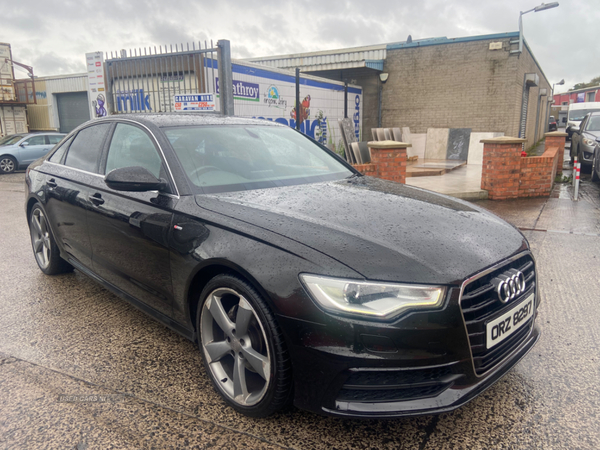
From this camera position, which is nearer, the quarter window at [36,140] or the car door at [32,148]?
the car door at [32,148]

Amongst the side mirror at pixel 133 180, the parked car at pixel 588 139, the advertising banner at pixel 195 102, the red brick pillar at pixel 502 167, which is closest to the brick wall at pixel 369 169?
the red brick pillar at pixel 502 167

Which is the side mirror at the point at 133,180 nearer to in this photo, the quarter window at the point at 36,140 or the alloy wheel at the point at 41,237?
the alloy wheel at the point at 41,237

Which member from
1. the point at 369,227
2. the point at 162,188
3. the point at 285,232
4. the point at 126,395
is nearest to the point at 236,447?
the point at 126,395

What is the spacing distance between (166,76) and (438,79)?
10.2 metres

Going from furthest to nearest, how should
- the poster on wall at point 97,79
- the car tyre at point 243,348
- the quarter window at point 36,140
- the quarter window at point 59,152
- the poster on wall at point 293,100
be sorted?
the quarter window at point 36,140 → the poster on wall at point 293,100 → the poster on wall at point 97,79 → the quarter window at point 59,152 → the car tyre at point 243,348

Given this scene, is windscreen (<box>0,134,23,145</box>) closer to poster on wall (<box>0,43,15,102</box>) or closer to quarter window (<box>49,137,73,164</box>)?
poster on wall (<box>0,43,15,102</box>)

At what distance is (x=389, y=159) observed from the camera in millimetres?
8031

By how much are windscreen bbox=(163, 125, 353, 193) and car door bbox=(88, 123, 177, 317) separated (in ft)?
0.65

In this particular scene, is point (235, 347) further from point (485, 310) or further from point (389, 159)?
point (389, 159)

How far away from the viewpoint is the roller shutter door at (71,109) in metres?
25.9

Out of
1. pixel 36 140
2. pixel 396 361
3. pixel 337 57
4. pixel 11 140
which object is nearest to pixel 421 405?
pixel 396 361

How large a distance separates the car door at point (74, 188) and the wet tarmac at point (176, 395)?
0.52 metres

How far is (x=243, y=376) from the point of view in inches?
93.1

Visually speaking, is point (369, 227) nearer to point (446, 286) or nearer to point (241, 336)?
point (446, 286)
